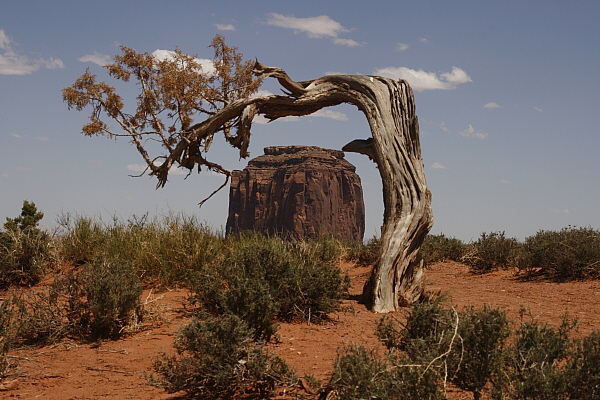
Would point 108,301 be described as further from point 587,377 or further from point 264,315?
point 587,377

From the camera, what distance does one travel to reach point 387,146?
855 cm

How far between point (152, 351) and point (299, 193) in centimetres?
8149

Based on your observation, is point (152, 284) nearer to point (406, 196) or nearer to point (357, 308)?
point (357, 308)

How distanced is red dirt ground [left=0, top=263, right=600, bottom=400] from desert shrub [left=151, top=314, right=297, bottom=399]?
0.28 m

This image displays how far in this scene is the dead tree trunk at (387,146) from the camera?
8.12m

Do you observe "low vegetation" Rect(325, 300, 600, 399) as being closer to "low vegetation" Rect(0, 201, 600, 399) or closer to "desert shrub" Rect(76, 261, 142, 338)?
"low vegetation" Rect(0, 201, 600, 399)

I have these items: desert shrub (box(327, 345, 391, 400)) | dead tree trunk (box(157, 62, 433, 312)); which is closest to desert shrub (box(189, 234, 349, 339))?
dead tree trunk (box(157, 62, 433, 312))

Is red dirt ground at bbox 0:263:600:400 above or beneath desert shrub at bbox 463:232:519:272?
beneath

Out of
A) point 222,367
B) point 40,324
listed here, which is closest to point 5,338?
point 40,324

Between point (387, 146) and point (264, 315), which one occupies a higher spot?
point (387, 146)

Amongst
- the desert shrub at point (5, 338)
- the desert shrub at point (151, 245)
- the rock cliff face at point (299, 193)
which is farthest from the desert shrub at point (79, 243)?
the rock cliff face at point (299, 193)

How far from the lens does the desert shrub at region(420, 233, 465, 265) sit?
14.6 m

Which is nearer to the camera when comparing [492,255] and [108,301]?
[108,301]

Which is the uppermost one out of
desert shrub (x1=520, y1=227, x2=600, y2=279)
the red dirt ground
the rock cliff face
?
the rock cliff face
